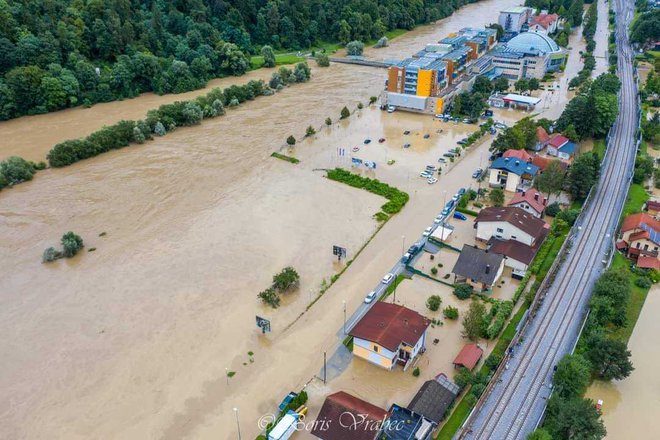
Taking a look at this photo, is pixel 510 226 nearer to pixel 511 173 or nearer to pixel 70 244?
pixel 511 173

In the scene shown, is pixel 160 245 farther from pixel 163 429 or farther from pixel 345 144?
pixel 345 144

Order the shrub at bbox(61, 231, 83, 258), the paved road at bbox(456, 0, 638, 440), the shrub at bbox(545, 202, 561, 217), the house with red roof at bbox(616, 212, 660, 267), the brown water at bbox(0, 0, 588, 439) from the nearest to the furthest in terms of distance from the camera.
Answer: the paved road at bbox(456, 0, 638, 440)
the brown water at bbox(0, 0, 588, 439)
the house with red roof at bbox(616, 212, 660, 267)
the shrub at bbox(61, 231, 83, 258)
the shrub at bbox(545, 202, 561, 217)

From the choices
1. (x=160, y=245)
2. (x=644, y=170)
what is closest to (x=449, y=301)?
(x=160, y=245)

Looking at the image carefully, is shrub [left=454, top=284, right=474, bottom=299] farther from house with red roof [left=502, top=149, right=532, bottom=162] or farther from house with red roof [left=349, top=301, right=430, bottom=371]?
house with red roof [left=502, top=149, right=532, bottom=162]

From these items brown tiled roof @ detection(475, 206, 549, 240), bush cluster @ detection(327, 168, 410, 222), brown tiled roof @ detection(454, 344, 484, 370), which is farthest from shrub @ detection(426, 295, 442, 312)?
bush cluster @ detection(327, 168, 410, 222)

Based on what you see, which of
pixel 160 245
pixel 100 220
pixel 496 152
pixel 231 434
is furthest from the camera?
pixel 496 152
